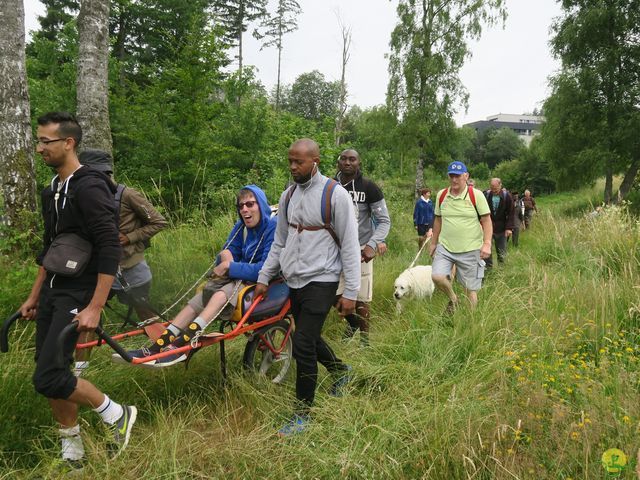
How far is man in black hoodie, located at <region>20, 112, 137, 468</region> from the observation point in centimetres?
254

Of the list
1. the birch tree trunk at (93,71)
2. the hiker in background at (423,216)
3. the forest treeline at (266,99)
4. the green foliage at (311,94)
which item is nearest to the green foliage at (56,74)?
the forest treeline at (266,99)

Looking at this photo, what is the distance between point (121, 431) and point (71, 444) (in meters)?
0.26

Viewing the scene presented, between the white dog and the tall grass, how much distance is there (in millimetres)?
888

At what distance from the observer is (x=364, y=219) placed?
5.00 meters

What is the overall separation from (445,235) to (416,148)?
68.0ft

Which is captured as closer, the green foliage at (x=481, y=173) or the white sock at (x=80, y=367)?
the white sock at (x=80, y=367)

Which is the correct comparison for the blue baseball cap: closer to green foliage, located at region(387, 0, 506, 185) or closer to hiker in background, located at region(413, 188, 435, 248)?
hiker in background, located at region(413, 188, 435, 248)

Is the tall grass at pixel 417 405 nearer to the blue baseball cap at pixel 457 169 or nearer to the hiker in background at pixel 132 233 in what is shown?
the hiker in background at pixel 132 233

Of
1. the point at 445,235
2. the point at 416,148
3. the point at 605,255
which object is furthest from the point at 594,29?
the point at 445,235

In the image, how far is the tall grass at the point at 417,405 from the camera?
2.51 meters

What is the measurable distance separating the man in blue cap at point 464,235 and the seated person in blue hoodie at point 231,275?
7.69 feet

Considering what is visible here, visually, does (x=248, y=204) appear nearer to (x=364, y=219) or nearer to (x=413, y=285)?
(x=364, y=219)

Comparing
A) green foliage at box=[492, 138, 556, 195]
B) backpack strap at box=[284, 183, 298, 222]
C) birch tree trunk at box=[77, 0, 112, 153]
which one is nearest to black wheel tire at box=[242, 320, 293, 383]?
backpack strap at box=[284, 183, 298, 222]

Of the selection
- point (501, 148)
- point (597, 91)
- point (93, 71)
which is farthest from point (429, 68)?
A: point (501, 148)
